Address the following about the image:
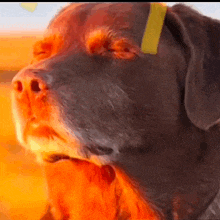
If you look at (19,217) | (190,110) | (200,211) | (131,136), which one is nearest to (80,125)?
(131,136)

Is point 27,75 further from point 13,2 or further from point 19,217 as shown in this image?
point 19,217

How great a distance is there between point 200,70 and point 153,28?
0.80 ft

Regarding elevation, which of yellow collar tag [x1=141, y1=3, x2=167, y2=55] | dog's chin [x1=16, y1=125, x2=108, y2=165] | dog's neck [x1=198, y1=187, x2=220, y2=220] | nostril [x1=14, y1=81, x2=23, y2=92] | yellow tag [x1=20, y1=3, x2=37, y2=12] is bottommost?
dog's neck [x1=198, y1=187, x2=220, y2=220]

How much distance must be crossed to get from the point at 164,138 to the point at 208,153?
21 centimetres

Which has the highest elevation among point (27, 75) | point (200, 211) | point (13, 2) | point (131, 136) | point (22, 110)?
point (13, 2)

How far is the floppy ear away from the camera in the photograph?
1.42 meters

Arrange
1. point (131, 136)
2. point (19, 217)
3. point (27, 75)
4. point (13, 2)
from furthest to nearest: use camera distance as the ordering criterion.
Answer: point (19, 217)
point (13, 2)
point (131, 136)
point (27, 75)

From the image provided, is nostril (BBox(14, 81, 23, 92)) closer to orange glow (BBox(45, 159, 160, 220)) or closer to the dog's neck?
orange glow (BBox(45, 159, 160, 220))

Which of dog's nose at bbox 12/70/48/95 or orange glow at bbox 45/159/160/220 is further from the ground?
dog's nose at bbox 12/70/48/95

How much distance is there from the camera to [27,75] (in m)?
1.26

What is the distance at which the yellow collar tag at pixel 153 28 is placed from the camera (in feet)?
4.56

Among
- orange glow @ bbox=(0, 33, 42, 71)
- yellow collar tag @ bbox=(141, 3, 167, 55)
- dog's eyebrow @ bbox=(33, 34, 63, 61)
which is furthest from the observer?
orange glow @ bbox=(0, 33, 42, 71)

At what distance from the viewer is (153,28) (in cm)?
142

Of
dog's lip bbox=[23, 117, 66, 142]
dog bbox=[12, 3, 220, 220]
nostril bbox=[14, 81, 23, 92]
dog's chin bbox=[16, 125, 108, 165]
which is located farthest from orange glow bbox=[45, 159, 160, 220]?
nostril bbox=[14, 81, 23, 92]
